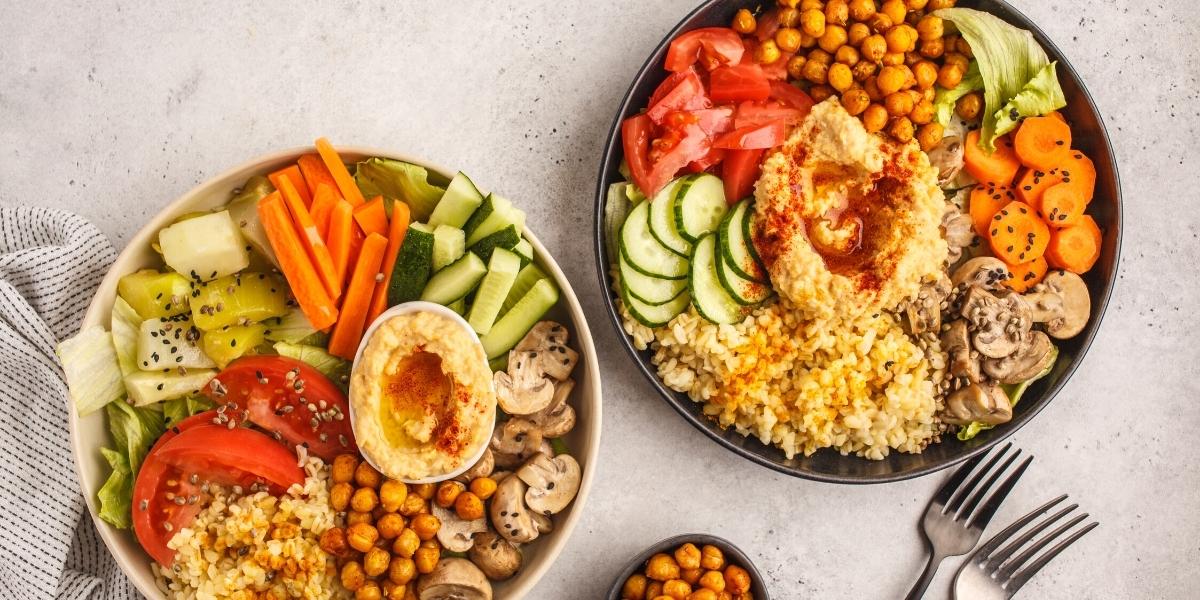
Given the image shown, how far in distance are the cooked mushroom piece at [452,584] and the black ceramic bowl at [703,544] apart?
572 mm

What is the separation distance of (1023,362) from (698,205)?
1485 millimetres

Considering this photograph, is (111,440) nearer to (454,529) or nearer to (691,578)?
(454,529)

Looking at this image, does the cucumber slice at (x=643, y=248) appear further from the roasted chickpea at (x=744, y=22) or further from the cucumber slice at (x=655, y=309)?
the roasted chickpea at (x=744, y=22)

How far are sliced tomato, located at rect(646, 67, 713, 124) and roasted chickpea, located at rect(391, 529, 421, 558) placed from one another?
1.87 m

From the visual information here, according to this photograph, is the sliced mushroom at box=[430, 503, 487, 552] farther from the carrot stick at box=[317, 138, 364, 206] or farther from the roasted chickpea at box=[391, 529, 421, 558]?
the carrot stick at box=[317, 138, 364, 206]

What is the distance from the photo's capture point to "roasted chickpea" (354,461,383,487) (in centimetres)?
328

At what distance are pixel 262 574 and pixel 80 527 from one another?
1090 mm

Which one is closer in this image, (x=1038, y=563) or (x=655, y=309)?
(x=655, y=309)

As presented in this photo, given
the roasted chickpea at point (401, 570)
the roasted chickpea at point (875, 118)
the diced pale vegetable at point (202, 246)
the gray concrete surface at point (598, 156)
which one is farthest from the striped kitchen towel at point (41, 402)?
the roasted chickpea at point (875, 118)

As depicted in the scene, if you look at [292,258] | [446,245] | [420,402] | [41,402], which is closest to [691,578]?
[420,402]

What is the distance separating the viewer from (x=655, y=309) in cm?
357

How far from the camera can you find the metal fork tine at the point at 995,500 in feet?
12.5

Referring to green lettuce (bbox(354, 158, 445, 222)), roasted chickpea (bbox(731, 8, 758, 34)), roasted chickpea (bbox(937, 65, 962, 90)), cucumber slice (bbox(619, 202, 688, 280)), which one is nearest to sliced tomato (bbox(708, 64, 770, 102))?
roasted chickpea (bbox(731, 8, 758, 34))

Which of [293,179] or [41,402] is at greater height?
[293,179]
